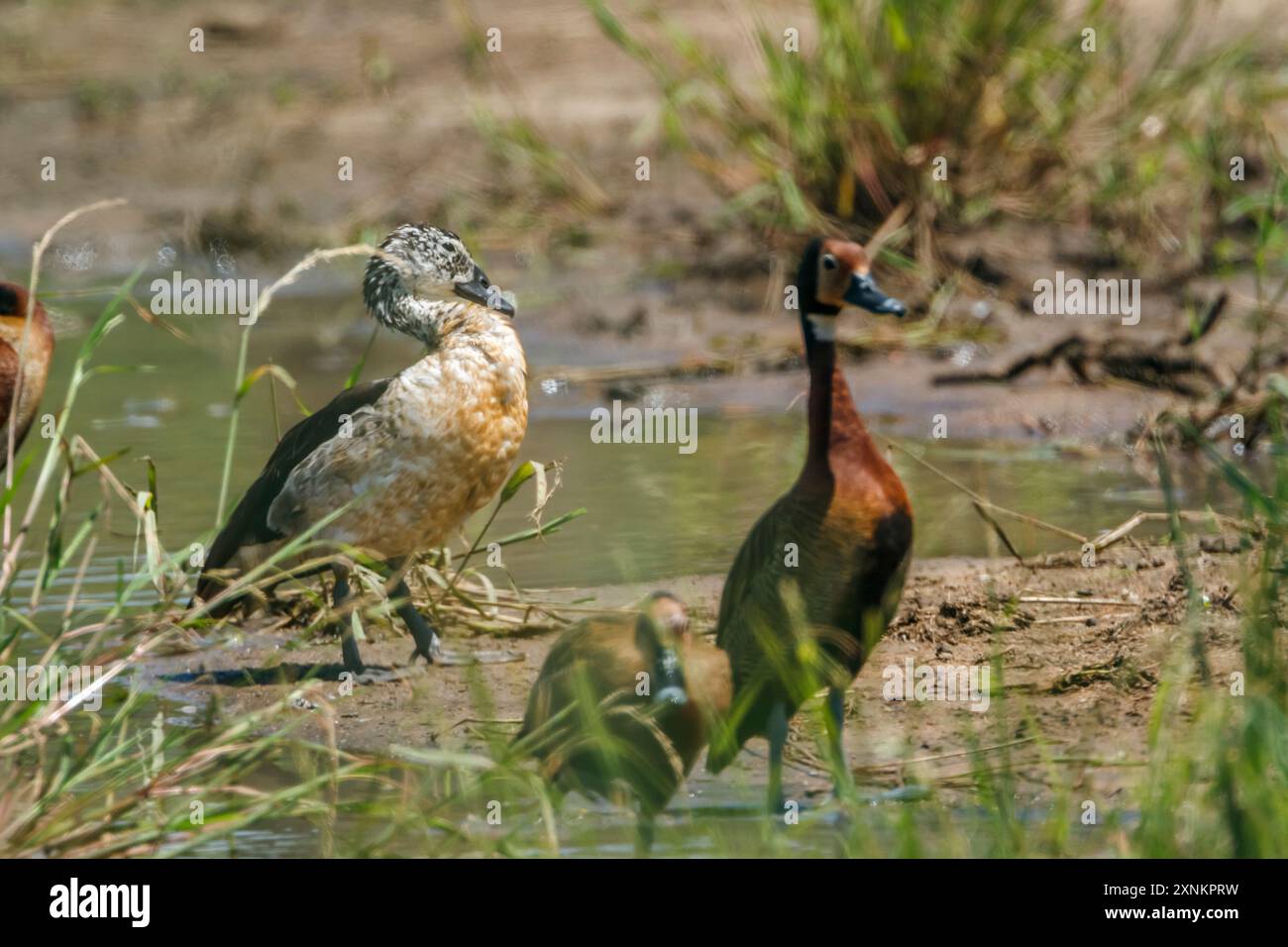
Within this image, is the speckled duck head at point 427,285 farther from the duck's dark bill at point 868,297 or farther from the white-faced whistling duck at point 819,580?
the white-faced whistling duck at point 819,580

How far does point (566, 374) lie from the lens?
9.69m

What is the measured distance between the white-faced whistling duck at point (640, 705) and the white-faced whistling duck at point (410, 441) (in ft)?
3.45

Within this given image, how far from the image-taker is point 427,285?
5980mm

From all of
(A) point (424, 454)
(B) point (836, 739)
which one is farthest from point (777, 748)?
(A) point (424, 454)

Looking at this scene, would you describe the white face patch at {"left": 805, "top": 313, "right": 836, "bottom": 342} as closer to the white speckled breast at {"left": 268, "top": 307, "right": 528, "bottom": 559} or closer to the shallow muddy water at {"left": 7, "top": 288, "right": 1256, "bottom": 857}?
the shallow muddy water at {"left": 7, "top": 288, "right": 1256, "bottom": 857}

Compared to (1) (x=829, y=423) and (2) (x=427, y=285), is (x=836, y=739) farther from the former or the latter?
(2) (x=427, y=285)

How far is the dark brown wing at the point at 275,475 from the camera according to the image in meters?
5.77

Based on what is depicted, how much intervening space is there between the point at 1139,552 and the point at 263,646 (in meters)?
2.90

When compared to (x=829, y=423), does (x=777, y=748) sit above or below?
below

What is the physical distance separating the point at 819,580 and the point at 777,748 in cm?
41

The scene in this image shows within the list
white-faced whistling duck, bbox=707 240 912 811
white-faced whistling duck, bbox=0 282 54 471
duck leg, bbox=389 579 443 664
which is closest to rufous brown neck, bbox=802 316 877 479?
white-faced whistling duck, bbox=707 240 912 811

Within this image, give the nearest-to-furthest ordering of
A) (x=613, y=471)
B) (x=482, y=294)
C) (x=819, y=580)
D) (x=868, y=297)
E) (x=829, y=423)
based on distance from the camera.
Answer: (x=819, y=580) < (x=829, y=423) < (x=868, y=297) < (x=482, y=294) < (x=613, y=471)

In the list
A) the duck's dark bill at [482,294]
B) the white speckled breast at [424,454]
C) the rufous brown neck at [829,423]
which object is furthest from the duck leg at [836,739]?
the duck's dark bill at [482,294]

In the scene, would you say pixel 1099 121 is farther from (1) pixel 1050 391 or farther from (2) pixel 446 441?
(2) pixel 446 441
